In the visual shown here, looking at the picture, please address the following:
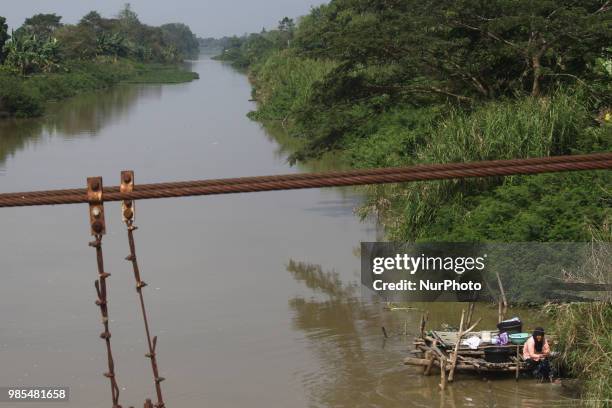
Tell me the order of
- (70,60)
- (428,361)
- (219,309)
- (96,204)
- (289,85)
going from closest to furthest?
(96,204), (428,361), (219,309), (289,85), (70,60)

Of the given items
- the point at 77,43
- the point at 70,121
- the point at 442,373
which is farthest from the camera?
the point at 77,43

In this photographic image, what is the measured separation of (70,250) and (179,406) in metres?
6.96

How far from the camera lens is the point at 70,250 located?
648 inches

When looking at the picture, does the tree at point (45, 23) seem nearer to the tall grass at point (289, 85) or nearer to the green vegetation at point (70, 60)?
the green vegetation at point (70, 60)

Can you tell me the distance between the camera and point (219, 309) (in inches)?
520

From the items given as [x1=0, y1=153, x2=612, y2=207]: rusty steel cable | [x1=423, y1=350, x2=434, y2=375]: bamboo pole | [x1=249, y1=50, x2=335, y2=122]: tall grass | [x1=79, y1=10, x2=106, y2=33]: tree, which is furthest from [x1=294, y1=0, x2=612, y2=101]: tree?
[x1=79, y1=10, x2=106, y2=33]: tree

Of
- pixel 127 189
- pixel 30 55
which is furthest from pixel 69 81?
pixel 127 189

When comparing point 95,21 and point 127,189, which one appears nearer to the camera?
point 127,189

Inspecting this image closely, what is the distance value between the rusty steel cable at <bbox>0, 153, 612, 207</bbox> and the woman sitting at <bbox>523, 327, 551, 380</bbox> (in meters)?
6.88

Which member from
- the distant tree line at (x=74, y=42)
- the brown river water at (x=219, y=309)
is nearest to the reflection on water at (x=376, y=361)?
the brown river water at (x=219, y=309)

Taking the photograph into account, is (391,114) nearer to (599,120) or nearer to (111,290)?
(599,120)

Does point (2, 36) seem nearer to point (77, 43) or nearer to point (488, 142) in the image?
point (77, 43)

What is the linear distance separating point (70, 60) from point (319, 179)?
55562 mm

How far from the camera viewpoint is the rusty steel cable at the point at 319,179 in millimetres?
2459
